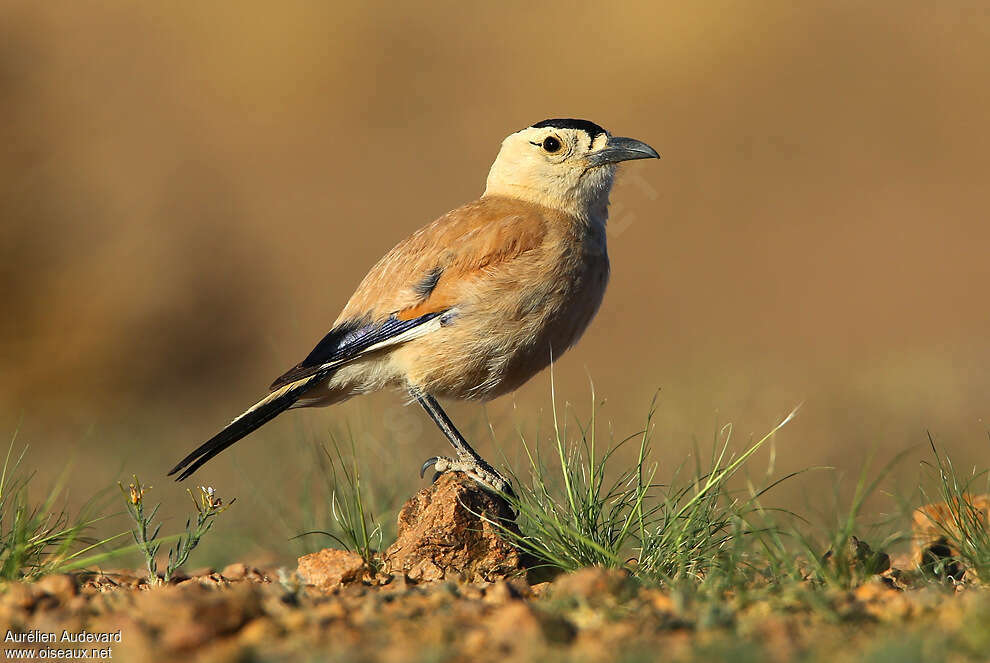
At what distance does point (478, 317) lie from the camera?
602 centimetres

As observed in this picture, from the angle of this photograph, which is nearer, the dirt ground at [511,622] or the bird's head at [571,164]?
the dirt ground at [511,622]

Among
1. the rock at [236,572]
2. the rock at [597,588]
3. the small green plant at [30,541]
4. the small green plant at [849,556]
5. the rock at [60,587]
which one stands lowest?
the small green plant at [849,556]

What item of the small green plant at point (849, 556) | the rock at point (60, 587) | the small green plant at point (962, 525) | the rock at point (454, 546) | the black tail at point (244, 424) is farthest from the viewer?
the black tail at point (244, 424)

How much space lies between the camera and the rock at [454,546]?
16.5ft

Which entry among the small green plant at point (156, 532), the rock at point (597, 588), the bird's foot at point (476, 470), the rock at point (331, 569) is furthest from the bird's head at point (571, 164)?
the rock at point (597, 588)

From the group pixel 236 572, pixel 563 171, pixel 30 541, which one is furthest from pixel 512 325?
pixel 30 541

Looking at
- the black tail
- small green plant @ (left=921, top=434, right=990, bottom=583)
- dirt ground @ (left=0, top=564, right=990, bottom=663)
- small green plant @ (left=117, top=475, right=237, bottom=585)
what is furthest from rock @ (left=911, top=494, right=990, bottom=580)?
the black tail

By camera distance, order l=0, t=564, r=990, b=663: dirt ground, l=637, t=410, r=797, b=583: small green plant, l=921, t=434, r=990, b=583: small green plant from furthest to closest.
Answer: l=637, t=410, r=797, b=583: small green plant, l=921, t=434, r=990, b=583: small green plant, l=0, t=564, r=990, b=663: dirt ground

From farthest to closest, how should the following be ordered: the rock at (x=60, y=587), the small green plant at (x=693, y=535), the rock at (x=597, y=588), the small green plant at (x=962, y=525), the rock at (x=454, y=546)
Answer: the rock at (x=454, y=546), the small green plant at (x=693, y=535), the small green plant at (x=962, y=525), the rock at (x=60, y=587), the rock at (x=597, y=588)

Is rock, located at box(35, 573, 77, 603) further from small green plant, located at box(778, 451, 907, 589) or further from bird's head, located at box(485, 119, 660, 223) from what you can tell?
bird's head, located at box(485, 119, 660, 223)

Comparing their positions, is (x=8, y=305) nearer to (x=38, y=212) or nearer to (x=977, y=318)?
(x=38, y=212)

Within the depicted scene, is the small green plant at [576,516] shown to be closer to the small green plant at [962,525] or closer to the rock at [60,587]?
the small green plant at [962,525]

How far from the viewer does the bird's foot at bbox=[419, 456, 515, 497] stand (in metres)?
5.79

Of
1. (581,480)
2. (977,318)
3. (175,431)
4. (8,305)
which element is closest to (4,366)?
(8,305)
